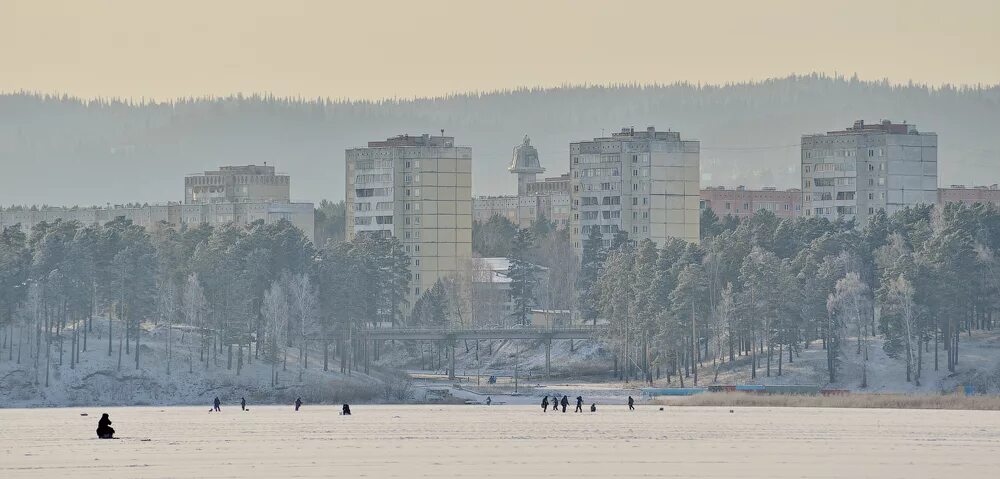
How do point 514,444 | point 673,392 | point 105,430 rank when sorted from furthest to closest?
point 673,392, point 105,430, point 514,444

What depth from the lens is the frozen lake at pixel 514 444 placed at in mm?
78750

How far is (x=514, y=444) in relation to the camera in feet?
299

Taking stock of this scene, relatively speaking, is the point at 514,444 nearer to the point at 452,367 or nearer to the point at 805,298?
the point at 805,298

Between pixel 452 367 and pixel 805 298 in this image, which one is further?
pixel 452 367

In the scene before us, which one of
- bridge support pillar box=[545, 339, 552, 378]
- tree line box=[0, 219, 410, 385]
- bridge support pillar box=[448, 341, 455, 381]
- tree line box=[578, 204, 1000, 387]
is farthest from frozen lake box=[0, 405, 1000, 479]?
bridge support pillar box=[545, 339, 552, 378]

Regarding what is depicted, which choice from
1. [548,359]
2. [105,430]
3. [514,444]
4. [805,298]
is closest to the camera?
[514,444]

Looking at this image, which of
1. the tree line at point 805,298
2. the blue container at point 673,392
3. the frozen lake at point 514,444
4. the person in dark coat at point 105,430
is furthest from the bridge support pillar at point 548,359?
the person in dark coat at point 105,430

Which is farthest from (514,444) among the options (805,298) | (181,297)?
(181,297)

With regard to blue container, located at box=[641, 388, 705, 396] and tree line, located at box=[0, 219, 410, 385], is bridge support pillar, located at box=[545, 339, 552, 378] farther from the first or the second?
blue container, located at box=[641, 388, 705, 396]

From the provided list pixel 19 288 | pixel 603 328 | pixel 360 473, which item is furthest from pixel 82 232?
pixel 360 473

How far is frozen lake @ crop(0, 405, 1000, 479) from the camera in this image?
78.8 m

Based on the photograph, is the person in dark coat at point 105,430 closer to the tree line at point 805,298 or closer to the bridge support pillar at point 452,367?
the tree line at point 805,298

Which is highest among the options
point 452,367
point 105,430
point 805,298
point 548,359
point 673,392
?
point 805,298

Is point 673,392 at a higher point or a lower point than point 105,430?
higher
